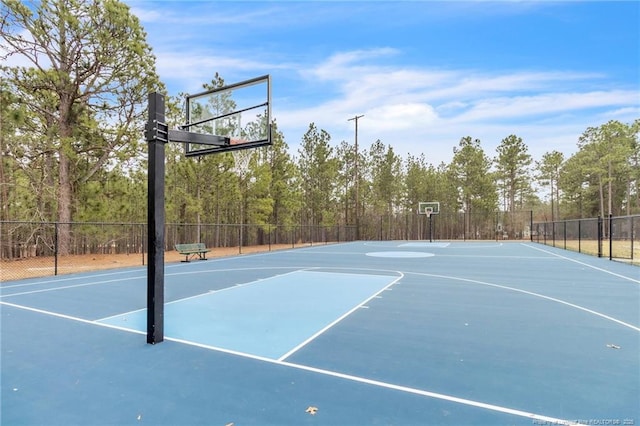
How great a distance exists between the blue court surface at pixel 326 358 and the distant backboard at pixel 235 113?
309 cm

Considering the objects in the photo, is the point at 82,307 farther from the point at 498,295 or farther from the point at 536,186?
the point at 536,186

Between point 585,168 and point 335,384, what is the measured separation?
3971 cm

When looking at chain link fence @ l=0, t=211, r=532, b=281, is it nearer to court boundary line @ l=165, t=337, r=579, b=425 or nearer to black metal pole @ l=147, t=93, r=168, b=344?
black metal pole @ l=147, t=93, r=168, b=344

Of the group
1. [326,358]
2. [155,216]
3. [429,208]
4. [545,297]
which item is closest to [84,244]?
[155,216]

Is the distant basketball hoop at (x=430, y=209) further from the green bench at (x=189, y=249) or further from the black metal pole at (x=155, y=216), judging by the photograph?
the black metal pole at (x=155, y=216)

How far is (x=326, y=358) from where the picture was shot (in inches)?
138

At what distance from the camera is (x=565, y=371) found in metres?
3.18

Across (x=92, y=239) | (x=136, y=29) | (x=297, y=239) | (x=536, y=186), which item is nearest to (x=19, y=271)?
(x=92, y=239)

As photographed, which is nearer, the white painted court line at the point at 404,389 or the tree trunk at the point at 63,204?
the white painted court line at the point at 404,389

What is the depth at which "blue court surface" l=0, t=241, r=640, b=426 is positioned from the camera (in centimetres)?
254

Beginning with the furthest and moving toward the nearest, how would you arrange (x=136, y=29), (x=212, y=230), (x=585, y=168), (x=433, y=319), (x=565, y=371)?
1. (x=585, y=168)
2. (x=212, y=230)
3. (x=136, y=29)
4. (x=433, y=319)
5. (x=565, y=371)

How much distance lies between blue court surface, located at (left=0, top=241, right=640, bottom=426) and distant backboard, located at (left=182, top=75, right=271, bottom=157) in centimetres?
309

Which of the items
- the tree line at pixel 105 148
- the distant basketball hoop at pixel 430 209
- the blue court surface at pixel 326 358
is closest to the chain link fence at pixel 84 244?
the tree line at pixel 105 148

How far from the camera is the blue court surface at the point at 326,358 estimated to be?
8.32 ft
